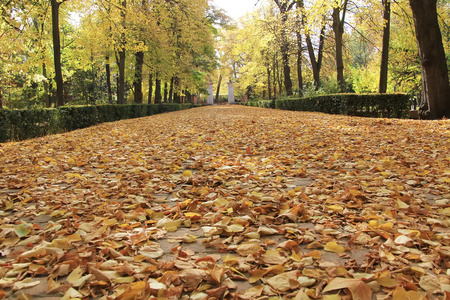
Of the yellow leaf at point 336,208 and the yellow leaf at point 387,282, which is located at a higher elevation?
the yellow leaf at point 336,208

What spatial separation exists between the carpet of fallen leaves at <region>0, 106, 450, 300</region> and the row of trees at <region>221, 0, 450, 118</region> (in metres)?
6.51

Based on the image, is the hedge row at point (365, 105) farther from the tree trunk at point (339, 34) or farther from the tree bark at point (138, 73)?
the tree bark at point (138, 73)

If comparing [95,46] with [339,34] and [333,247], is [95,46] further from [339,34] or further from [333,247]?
[333,247]

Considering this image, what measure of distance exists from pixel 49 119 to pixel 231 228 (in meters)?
8.56

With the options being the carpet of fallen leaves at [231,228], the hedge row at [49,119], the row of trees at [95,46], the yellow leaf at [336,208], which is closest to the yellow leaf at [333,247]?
the carpet of fallen leaves at [231,228]

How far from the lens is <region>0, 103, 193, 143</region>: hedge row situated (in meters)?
7.31

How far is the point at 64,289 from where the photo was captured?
1.45 meters

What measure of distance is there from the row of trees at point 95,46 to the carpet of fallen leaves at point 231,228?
1020 cm

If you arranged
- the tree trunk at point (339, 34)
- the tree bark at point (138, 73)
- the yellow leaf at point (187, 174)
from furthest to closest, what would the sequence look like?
the tree bark at point (138, 73)
the tree trunk at point (339, 34)
the yellow leaf at point (187, 174)

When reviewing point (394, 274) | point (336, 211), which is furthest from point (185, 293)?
point (336, 211)

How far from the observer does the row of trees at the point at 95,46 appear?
1220 centimetres

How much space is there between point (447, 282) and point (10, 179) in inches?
176

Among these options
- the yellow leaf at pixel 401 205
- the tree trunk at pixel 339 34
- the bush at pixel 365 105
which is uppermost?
the tree trunk at pixel 339 34

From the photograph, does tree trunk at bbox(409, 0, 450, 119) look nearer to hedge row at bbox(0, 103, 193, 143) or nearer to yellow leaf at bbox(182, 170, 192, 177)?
yellow leaf at bbox(182, 170, 192, 177)
